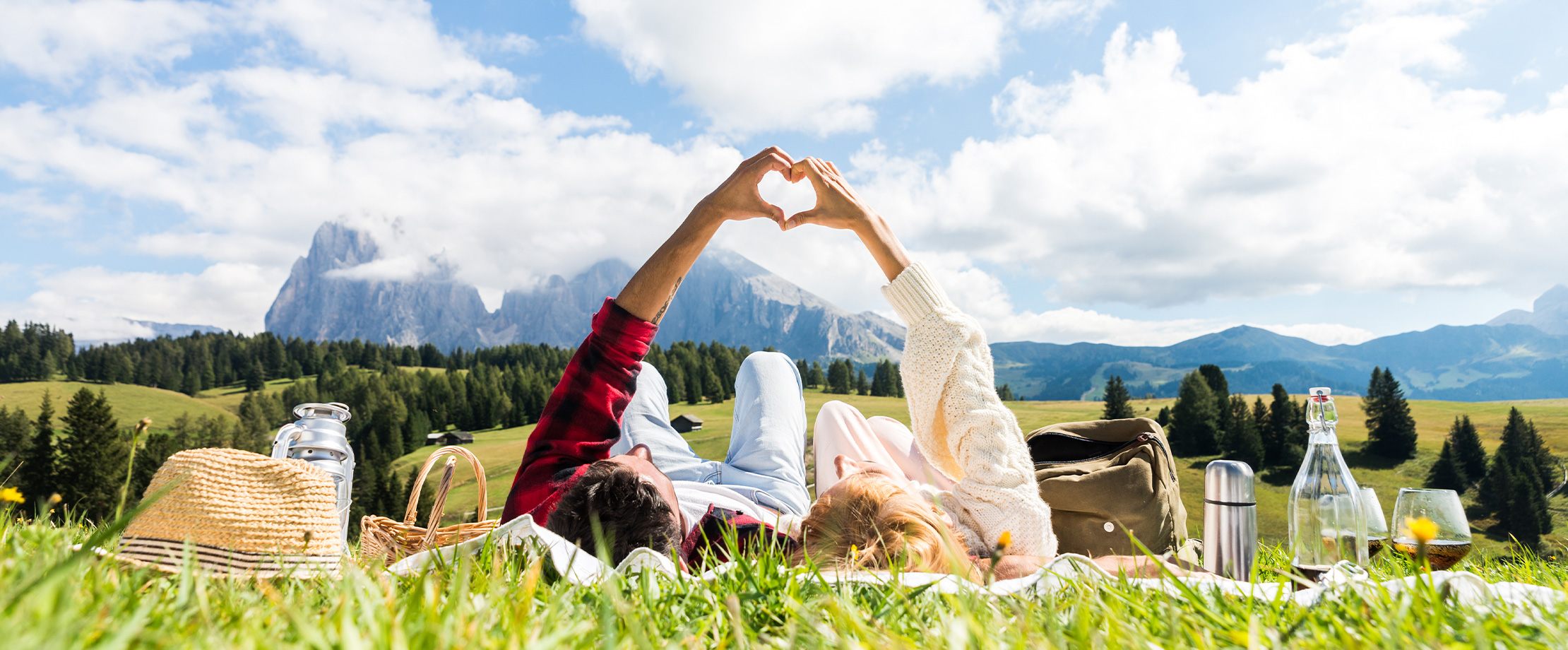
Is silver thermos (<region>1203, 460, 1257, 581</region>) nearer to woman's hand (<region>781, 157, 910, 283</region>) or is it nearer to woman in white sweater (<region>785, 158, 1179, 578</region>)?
woman in white sweater (<region>785, 158, 1179, 578</region>)

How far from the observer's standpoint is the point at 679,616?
3.77 feet

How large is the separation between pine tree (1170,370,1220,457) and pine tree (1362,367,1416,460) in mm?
12510

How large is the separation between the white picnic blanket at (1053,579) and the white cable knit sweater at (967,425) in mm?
1275

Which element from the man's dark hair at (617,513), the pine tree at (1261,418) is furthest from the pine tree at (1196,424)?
the man's dark hair at (617,513)

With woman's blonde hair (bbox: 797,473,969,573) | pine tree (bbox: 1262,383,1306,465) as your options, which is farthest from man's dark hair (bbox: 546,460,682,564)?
pine tree (bbox: 1262,383,1306,465)

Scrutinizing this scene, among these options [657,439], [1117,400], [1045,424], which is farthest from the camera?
[1117,400]

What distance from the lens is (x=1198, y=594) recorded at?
1.21 meters

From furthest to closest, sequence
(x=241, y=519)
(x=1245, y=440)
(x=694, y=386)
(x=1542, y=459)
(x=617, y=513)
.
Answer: (x=694, y=386)
(x=1245, y=440)
(x=1542, y=459)
(x=617, y=513)
(x=241, y=519)

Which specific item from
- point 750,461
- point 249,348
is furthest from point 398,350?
point 750,461

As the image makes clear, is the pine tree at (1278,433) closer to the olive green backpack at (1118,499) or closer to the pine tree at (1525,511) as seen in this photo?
the pine tree at (1525,511)

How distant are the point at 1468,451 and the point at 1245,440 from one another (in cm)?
1799

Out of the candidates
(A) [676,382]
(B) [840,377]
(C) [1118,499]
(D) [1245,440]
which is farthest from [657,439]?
(A) [676,382]

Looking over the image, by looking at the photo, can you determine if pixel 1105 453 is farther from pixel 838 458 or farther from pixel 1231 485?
pixel 1231 485

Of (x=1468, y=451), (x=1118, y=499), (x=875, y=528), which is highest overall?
(x=875, y=528)
